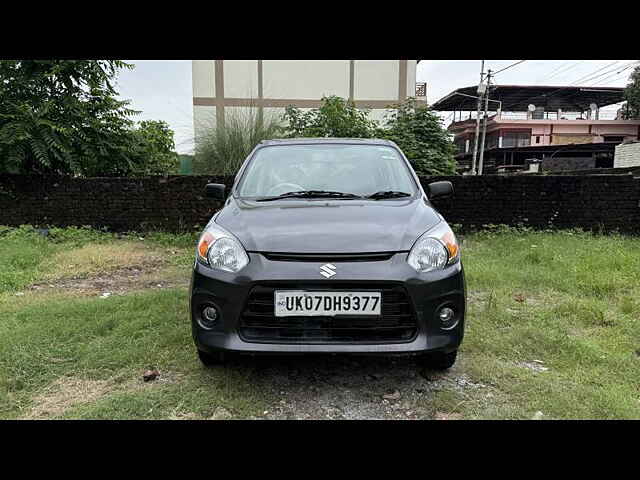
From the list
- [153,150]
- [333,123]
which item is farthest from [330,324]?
[153,150]

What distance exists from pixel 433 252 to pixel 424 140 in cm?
677

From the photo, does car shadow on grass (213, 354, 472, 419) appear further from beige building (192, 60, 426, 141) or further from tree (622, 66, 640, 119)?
tree (622, 66, 640, 119)

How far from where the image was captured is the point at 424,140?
28.1ft

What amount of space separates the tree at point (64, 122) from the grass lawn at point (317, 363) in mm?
2845

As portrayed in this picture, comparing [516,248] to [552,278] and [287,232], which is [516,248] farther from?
[287,232]

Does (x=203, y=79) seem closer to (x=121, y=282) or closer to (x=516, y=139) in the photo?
(x=121, y=282)

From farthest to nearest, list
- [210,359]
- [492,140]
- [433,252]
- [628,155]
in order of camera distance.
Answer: [492,140] → [628,155] → [210,359] → [433,252]

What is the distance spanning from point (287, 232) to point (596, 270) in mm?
3993

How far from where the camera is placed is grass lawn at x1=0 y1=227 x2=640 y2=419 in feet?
7.27

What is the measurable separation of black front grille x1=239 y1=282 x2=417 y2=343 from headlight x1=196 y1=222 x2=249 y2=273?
185 millimetres

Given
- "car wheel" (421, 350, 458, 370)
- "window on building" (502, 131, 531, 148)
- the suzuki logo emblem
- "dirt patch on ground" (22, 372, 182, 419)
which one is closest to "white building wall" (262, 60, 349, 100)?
"window on building" (502, 131, 531, 148)

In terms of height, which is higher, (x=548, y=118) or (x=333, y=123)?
(x=548, y=118)

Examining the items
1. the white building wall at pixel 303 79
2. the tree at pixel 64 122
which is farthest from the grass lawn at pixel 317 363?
the white building wall at pixel 303 79
